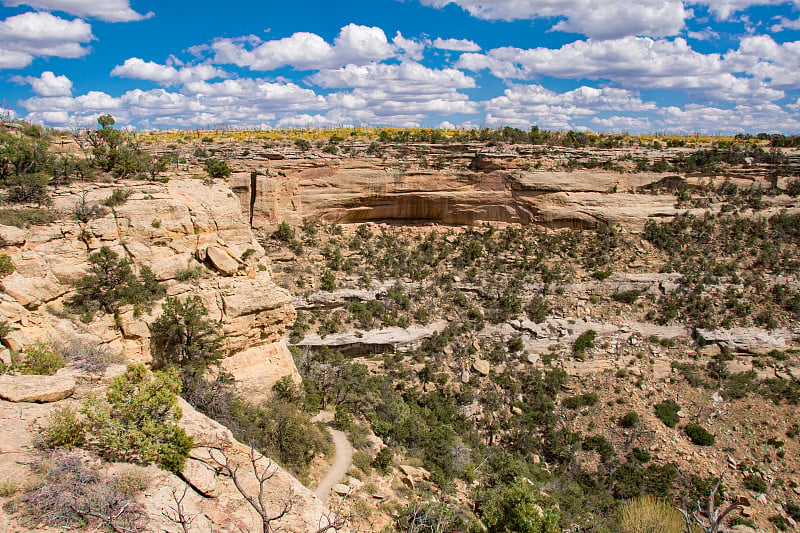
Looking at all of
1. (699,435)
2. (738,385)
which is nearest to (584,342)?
(699,435)

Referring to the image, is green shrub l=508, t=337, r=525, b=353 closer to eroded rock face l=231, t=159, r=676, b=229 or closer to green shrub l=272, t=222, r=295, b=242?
eroded rock face l=231, t=159, r=676, b=229

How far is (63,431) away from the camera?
7.19 metres

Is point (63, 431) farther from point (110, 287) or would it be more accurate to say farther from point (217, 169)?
point (217, 169)

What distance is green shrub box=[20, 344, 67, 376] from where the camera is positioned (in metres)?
9.05

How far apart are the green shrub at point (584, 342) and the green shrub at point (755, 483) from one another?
8595 mm

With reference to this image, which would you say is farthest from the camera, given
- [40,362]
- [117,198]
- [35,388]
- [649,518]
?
[649,518]

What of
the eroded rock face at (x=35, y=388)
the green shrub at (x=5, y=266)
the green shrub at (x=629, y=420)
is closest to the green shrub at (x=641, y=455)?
the green shrub at (x=629, y=420)

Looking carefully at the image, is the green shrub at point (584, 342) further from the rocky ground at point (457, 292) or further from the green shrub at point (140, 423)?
the green shrub at point (140, 423)

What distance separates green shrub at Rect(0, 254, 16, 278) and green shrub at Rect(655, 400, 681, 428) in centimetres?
2589

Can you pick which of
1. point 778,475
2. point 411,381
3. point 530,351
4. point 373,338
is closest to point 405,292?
point 373,338

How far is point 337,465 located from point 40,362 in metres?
8.42

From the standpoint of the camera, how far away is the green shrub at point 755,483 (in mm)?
18672

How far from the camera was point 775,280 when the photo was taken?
89.4ft

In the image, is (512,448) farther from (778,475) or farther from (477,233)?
(477,233)
